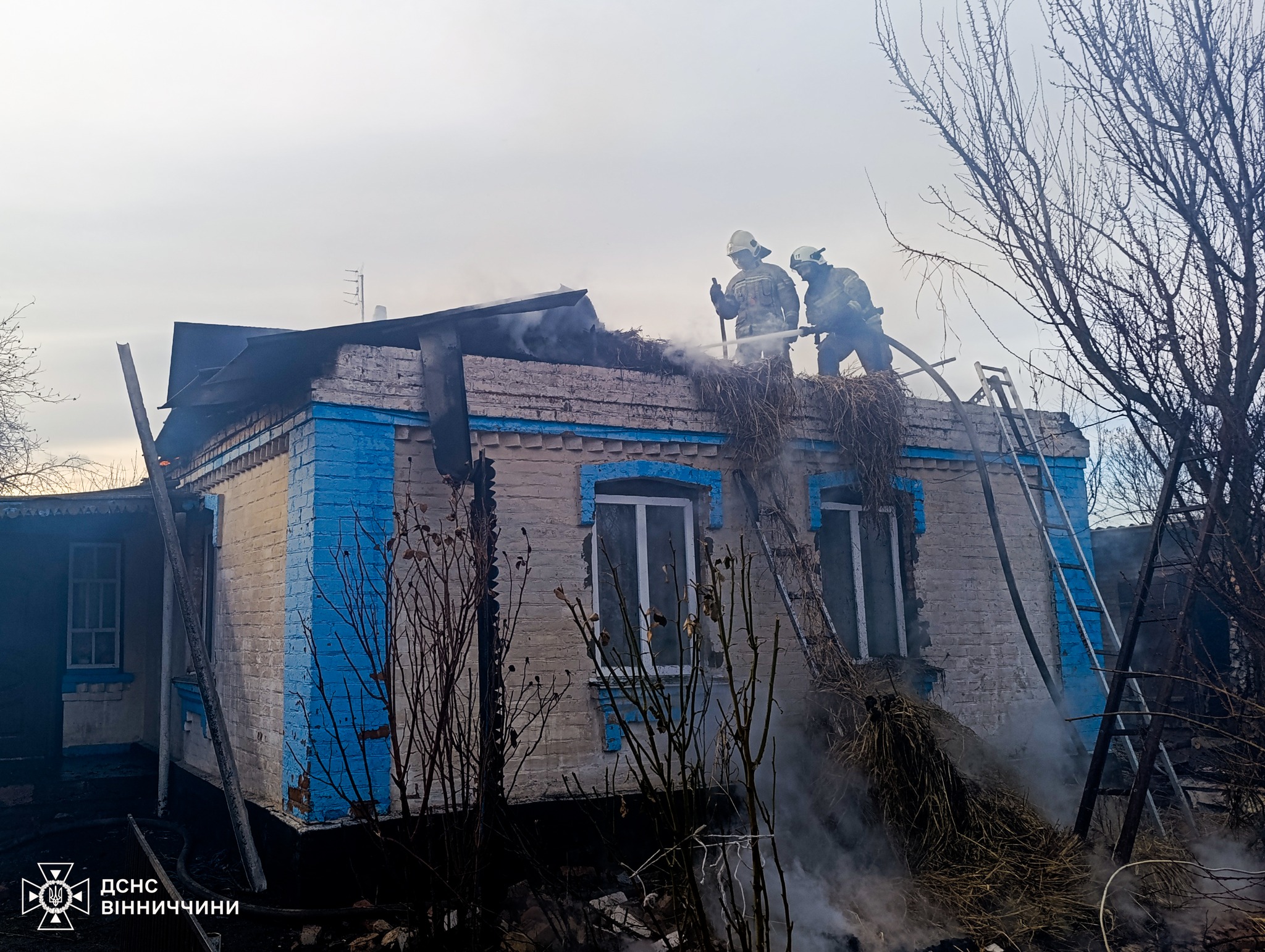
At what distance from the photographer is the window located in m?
10.2

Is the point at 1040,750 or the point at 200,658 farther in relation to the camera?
the point at 1040,750

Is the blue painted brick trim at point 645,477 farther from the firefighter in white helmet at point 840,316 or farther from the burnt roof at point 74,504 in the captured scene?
the burnt roof at point 74,504

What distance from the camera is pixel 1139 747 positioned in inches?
310

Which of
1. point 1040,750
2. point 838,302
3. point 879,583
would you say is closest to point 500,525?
point 879,583

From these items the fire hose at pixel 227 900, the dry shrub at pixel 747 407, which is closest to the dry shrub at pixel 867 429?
the dry shrub at pixel 747 407

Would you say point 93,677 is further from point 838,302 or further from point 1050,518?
point 1050,518

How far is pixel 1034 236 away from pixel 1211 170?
3.12 ft

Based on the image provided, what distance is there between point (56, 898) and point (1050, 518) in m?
9.47

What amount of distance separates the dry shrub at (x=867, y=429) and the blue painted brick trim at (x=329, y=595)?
13.2 ft

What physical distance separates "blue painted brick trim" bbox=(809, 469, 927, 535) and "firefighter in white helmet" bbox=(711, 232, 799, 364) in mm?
1678

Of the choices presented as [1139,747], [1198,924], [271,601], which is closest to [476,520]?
[271,601]

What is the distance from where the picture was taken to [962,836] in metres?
6.12

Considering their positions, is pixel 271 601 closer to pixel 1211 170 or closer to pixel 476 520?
pixel 476 520

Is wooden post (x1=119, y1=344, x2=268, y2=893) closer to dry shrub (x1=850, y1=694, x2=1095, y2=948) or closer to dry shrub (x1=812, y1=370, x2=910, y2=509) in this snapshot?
dry shrub (x1=850, y1=694, x2=1095, y2=948)
